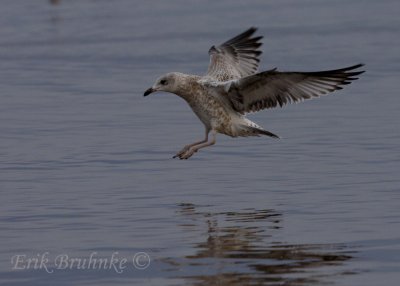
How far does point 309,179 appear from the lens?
1130 cm

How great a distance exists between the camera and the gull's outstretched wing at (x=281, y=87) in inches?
441

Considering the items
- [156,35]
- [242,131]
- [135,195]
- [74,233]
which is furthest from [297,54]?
[74,233]

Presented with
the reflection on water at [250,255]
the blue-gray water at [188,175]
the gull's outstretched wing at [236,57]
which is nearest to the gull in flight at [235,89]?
the gull's outstretched wing at [236,57]

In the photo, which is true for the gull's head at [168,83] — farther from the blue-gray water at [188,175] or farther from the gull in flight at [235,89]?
the blue-gray water at [188,175]

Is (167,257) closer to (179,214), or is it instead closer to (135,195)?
(179,214)

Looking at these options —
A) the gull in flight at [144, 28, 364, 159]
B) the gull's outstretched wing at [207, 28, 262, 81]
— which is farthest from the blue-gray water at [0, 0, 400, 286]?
the gull's outstretched wing at [207, 28, 262, 81]

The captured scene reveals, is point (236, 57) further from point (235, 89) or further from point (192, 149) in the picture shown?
point (192, 149)

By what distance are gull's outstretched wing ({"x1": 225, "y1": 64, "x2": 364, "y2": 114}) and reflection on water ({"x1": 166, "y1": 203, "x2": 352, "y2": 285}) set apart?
67.5 inches

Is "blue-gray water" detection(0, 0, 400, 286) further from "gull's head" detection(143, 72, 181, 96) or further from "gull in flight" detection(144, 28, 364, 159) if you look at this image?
"gull's head" detection(143, 72, 181, 96)

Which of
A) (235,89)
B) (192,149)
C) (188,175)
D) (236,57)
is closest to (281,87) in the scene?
(235,89)

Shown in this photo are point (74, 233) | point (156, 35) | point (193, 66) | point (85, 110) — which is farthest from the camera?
point (156, 35)

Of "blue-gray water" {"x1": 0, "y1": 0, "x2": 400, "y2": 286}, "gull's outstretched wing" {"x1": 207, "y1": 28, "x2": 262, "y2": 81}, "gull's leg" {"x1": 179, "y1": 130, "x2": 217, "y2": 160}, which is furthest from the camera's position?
"gull's outstretched wing" {"x1": 207, "y1": 28, "x2": 262, "y2": 81}

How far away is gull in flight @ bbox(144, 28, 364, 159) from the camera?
37.0ft

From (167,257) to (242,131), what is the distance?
3.61 metres
